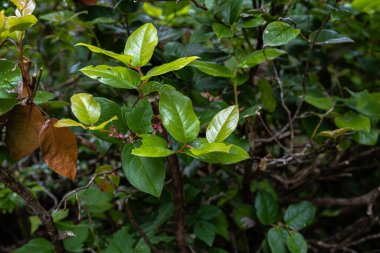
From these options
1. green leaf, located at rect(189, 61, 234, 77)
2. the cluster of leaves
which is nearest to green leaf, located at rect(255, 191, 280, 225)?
the cluster of leaves

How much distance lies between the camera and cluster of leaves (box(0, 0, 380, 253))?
0.65 m

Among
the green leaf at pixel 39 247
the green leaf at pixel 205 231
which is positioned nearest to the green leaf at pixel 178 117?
the green leaf at pixel 205 231

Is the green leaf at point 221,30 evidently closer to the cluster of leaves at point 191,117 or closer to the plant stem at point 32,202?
the cluster of leaves at point 191,117

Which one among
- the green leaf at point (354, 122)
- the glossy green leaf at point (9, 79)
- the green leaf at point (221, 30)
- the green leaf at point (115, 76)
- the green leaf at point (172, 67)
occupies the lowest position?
the green leaf at point (354, 122)

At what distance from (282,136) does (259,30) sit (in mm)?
411

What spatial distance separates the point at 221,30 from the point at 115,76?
288 millimetres

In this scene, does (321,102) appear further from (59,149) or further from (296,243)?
(59,149)

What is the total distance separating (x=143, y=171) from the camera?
659 millimetres

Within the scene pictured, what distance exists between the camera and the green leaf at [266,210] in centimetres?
102

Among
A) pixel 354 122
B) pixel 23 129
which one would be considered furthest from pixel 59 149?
pixel 354 122

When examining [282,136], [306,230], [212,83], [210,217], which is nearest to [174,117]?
[212,83]

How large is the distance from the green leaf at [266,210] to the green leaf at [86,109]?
1.84ft

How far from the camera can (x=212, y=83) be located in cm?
95

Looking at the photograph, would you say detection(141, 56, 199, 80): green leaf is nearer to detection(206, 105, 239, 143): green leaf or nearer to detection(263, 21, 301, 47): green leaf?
detection(206, 105, 239, 143): green leaf
